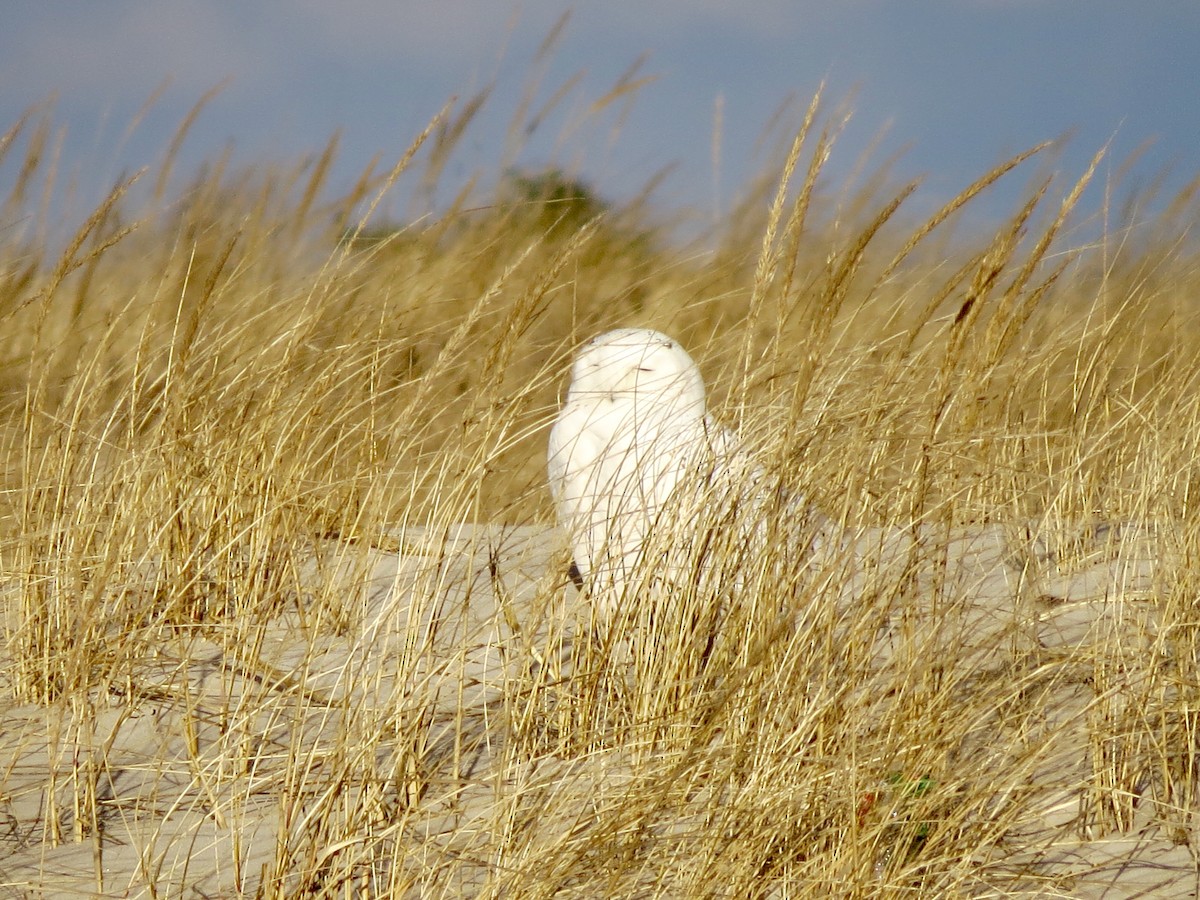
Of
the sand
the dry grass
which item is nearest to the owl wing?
the dry grass

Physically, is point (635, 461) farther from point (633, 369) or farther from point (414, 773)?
point (414, 773)

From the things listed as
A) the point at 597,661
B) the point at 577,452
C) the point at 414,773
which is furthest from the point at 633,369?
the point at 414,773

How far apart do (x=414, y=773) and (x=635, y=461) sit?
785 mm

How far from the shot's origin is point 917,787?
4.77 feet

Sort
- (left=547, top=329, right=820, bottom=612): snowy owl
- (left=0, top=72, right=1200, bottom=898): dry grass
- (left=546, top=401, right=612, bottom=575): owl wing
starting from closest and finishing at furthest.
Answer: (left=0, top=72, right=1200, bottom=898): dry grass < (left=547, top=329, right=820, bottom=612): snowy owl < (left=546, top=401, right=612, bottom=575): owl wing

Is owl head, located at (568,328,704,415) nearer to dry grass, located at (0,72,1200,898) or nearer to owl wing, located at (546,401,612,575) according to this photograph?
owl wing, located at (546,401,612,575)

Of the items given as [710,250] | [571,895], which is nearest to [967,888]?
[571,895]

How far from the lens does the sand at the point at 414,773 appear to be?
56.7 inches

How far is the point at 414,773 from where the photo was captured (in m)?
1.57

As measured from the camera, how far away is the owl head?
230 cm

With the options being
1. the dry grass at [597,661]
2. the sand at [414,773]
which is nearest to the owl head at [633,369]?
the dry grass at [597,661]

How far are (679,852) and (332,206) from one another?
182 centimetres

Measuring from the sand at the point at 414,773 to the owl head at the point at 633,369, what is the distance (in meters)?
0.56

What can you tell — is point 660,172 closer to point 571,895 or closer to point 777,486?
point 777,486
